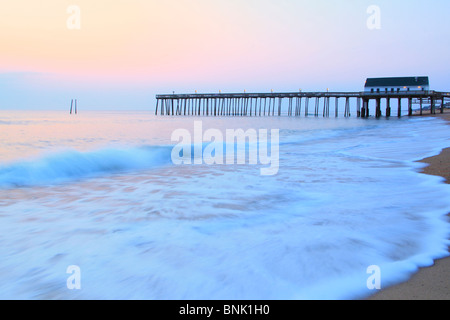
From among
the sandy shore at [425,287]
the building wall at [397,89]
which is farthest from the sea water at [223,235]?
the building wall at [397,89]

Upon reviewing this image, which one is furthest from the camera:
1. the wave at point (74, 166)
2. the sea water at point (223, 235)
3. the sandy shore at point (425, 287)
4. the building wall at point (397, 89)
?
the building wall at point (397, 89)

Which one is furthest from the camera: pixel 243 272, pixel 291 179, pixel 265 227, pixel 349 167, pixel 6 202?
pixel 349 167

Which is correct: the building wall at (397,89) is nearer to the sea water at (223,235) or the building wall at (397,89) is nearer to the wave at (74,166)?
the wave at (74,166)

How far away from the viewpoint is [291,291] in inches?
77.7

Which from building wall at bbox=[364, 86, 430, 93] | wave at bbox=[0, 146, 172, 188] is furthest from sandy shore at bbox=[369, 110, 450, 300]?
building wall at bbox=[364, 86, 430, 93]

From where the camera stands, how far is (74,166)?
23.6 ft

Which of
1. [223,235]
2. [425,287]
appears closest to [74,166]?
[223,235]

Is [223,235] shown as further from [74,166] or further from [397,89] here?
[397,89]

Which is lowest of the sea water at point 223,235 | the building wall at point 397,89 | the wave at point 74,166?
the sea water at point 223,235

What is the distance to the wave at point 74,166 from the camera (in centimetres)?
607

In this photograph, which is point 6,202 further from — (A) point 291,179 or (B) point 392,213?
(B) point 392,213
